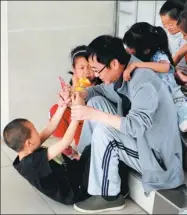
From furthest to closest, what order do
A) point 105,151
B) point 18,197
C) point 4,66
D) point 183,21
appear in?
point 4,66
point 18,197
point 105,151
point 183,21

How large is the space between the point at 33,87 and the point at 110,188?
18.7 inches

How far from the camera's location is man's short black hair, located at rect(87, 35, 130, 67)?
595 mm

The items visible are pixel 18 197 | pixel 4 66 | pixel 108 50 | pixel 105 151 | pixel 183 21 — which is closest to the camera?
Answer: pixel 183 21

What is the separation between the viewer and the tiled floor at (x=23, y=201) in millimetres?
1282

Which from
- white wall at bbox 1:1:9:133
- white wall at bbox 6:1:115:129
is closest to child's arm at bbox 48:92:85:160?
white wall at bbox 6:1:115:129

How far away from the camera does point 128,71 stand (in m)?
0.62

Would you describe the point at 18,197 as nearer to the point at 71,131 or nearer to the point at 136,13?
the point at 71,131

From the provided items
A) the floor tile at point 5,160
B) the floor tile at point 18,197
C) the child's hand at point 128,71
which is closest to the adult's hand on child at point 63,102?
the child's hand at point 128,71

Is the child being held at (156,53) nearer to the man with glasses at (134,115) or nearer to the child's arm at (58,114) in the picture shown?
the man with glasses at (134,115)

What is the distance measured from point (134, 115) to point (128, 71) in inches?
2.8

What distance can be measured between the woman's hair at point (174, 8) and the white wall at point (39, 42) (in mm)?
765

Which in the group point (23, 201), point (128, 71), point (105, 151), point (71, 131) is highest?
point (128, 71)

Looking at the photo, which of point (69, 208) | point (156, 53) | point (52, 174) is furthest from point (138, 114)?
point (69, 208)

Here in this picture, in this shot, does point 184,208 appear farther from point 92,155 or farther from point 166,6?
point 92,155
